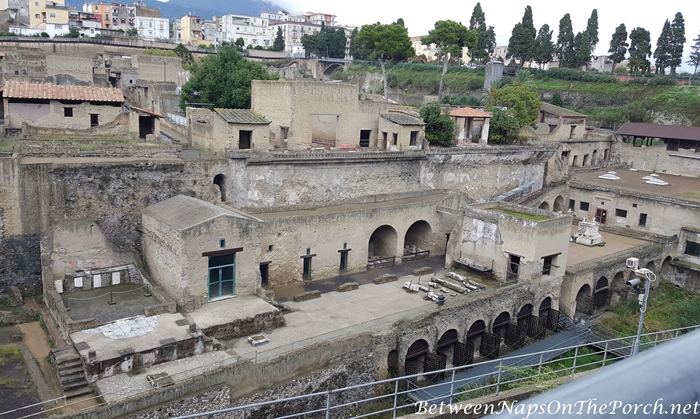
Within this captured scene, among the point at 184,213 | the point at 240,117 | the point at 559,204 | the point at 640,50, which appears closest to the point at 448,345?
the point at 184,213

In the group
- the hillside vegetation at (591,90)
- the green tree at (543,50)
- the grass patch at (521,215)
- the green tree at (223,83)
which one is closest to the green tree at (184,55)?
the hillside vegetation at (591,90)

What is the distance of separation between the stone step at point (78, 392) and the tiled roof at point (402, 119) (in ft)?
89.9

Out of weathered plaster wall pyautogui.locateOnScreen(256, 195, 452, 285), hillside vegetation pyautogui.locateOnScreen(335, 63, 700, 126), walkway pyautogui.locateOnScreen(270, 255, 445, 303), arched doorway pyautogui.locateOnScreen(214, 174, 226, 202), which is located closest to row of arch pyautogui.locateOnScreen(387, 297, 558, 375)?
walkway pyautogui.locateOnScreen(270, 255, 445, 303)

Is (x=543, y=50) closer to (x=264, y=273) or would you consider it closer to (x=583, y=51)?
(x=583, y=51)

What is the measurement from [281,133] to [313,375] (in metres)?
20.8

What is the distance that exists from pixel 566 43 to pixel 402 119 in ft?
156

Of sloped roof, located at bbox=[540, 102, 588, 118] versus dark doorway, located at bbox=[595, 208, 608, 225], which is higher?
sloped roof, located at bbox=[540, 102, 588, 118]

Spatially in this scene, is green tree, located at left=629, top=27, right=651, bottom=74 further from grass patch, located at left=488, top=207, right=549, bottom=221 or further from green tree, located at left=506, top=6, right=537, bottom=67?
grass patch, located at left=488, top=207, right=549, bottom=221

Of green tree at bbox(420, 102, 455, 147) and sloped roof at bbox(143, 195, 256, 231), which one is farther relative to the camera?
green tree at bbox(420, 102, 455, 147)

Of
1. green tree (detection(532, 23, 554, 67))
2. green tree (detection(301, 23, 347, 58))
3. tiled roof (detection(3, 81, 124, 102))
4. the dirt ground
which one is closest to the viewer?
the dirt ground

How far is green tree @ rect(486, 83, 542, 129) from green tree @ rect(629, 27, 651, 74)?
25734mm

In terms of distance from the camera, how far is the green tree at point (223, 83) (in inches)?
1690

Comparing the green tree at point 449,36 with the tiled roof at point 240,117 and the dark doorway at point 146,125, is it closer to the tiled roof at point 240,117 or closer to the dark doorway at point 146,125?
the tiled roof at point 240,117

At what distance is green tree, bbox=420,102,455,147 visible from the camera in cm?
4184
